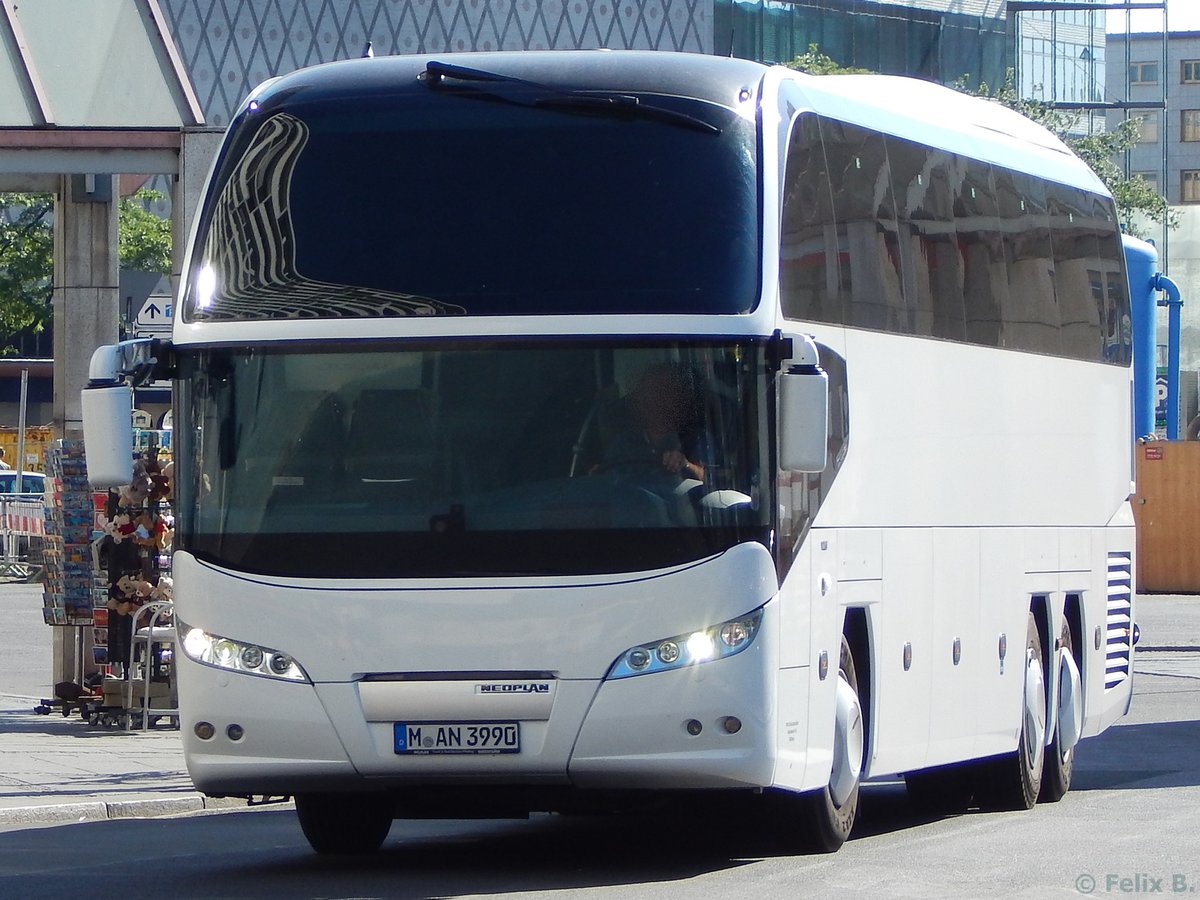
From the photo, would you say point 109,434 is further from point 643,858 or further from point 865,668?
point 865,668

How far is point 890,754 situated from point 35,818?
181 inches

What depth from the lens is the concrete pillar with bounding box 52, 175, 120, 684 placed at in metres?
19.5

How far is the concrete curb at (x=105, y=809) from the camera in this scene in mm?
13008

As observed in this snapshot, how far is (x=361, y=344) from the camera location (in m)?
9.88

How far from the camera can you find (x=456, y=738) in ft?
31.8

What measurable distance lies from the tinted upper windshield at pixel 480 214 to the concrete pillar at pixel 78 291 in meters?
9.43

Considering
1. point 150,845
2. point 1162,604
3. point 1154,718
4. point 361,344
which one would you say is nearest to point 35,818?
point 150,845

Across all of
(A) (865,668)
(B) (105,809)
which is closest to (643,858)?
(A) (865,668)

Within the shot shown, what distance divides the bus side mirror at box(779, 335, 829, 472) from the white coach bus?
0.04 ft

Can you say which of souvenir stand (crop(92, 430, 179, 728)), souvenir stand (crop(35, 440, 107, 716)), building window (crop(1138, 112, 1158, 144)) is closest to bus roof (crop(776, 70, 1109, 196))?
souvenir stand (crop(92, 430, 179, 728))

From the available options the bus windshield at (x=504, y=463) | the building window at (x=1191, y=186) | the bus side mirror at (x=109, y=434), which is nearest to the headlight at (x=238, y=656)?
the bus windshield at (x=504, y=463)

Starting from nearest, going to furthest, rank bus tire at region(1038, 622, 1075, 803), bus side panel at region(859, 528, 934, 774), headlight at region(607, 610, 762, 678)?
headlight at region(607, 610, 762, 678) < bus side panel at region(859, 528, 934, 774) < bus tire at region(1038, 622, 1075, 803)

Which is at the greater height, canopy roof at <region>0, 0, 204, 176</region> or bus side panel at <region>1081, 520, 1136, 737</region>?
canopy roof at <region>0, 0, 204, 176</region>

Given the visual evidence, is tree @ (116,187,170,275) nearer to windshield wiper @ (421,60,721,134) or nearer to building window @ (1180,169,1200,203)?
windshield wiper @ (421,60,721,134)
